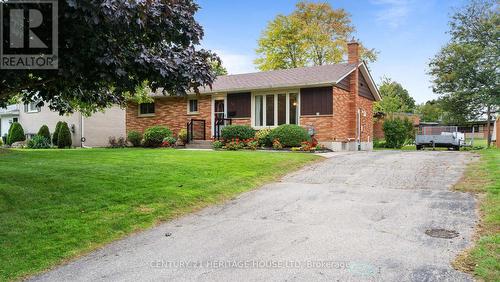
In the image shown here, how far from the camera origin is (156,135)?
71.9ft

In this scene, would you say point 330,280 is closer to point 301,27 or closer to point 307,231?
point 307,231

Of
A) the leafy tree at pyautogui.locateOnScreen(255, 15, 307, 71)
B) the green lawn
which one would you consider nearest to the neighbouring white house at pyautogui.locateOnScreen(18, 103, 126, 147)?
the green lawn

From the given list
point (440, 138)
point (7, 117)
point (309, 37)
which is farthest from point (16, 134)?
point (440, 138)

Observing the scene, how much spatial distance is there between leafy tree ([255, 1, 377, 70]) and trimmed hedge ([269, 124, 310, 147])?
896 inches

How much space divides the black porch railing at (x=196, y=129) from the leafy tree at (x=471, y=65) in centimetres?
2076

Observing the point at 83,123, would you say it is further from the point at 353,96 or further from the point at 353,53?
the point at 353,53

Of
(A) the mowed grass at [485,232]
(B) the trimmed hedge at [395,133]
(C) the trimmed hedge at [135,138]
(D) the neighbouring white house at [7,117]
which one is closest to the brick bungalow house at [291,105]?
(C) the trimmed hedge at [135,138]

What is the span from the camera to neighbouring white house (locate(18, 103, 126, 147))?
24078 mm

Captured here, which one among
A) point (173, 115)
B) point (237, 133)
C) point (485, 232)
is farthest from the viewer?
point (173, 115)

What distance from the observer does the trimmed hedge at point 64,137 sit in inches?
902

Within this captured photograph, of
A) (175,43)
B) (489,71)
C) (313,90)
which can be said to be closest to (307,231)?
(175,43)

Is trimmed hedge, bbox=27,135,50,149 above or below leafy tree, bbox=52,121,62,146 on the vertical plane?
below

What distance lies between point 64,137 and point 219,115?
31.7ft

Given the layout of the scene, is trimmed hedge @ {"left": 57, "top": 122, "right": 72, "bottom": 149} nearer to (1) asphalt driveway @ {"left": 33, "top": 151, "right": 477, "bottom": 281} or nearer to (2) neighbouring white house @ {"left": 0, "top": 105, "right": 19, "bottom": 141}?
(2) neighbouring white house @ {"left": 0, "top": 105, "right": 19, "bottom": 141}
